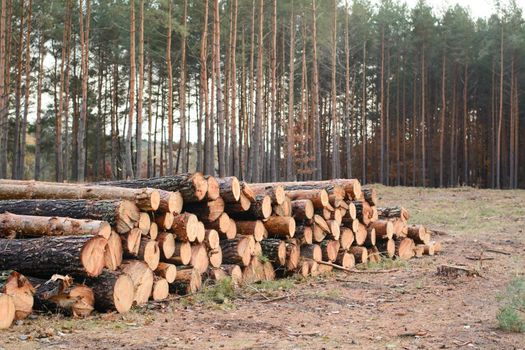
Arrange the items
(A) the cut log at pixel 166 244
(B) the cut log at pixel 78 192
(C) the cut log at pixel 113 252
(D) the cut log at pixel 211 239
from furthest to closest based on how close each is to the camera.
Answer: (D) the cut log at pixel 211 239, (A) the cut log at pixel 166 244, (B) the cut log at pixel 78 192, (C) the cut log at pixel 113 252

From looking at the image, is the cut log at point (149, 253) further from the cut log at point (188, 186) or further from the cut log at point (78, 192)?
the cut log at point (188, 186)

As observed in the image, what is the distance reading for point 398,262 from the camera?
10984mm

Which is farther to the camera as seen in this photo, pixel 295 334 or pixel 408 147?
pixel 408 147

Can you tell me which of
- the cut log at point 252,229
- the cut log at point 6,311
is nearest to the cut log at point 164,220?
the cut log at point 252,229

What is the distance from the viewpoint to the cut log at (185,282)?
769 centimetres

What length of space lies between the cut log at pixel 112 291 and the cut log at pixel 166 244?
3.34 feet

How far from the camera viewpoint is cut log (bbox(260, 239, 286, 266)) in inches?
362

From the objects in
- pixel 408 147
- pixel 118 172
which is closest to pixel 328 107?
pixel 408 147

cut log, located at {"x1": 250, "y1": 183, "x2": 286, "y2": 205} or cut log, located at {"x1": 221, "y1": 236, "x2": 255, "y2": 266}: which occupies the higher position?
cut log, located at {"x1": 250, "y1": 183, "x2": 286, "y2": 205}

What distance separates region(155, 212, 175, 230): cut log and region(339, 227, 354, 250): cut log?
3944mm

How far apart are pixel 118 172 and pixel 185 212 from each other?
100 ft

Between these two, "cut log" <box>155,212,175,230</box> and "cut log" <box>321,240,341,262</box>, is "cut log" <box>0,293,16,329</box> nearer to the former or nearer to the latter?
"cut log" <box>155,212,175,230</box>

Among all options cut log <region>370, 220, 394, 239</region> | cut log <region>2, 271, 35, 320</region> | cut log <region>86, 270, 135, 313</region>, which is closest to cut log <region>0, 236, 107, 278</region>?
cut log <region>86, 270, 135, 313</region>

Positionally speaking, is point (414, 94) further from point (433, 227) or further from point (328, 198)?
point (328, 198)
